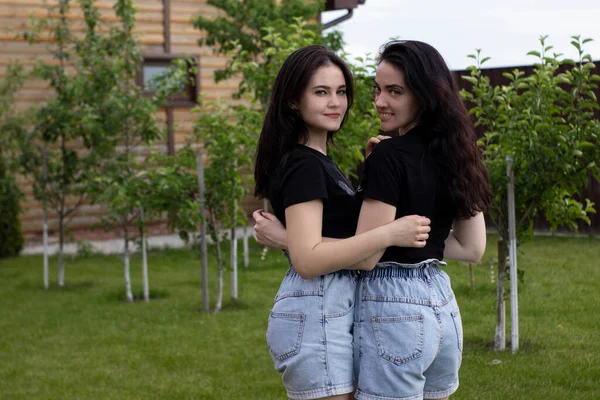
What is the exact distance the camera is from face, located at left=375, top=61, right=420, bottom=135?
8.61 ft

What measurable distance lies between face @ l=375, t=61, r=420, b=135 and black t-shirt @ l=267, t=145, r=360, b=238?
23 cm

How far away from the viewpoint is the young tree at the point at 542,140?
5824 mm

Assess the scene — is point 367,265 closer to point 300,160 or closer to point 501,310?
point 300,160

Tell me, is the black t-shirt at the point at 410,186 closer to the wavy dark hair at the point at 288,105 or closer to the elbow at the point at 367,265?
the elbow at the point at 367,265

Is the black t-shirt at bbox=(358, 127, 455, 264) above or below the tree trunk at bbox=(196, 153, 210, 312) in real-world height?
above

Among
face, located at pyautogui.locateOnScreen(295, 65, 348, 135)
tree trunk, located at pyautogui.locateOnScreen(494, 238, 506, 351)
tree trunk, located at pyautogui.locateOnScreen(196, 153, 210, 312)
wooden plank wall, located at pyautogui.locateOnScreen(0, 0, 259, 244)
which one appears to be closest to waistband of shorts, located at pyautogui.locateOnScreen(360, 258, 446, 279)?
face, located at pyautogui.locateOnScreen(295, 65, 348, 135)

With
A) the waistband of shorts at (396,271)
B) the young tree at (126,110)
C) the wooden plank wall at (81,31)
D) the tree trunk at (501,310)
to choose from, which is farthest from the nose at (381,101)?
the wooden plank wall at (81,31)

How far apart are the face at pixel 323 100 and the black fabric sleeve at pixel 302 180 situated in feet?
0.44

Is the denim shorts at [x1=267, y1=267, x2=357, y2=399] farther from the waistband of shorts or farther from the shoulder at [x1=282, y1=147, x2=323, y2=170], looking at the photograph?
the shoulder at [x1=282, y1=147, x2=323, y2=170]

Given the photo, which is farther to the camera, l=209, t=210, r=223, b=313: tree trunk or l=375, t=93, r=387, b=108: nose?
l=209, t=210, r=223, b=313: tree trunk

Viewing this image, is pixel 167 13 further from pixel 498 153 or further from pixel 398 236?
pixel 398 236

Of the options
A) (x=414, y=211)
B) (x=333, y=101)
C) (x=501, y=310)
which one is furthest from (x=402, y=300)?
(x=501, y=310)

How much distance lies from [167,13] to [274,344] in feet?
41.1

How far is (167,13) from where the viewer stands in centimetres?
1449
